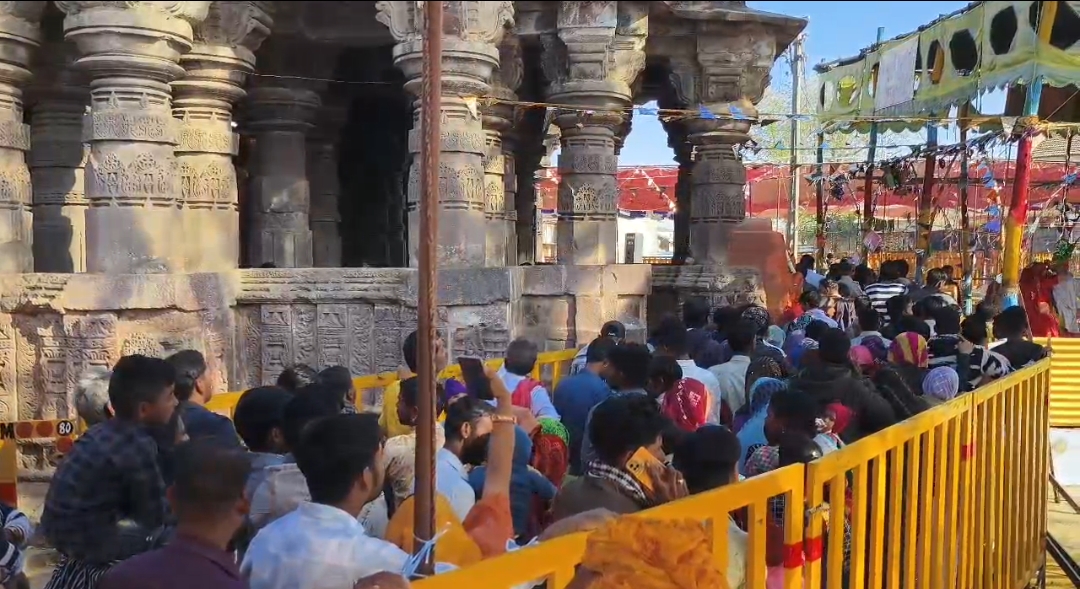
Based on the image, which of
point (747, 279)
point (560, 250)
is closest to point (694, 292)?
point (747, 279)

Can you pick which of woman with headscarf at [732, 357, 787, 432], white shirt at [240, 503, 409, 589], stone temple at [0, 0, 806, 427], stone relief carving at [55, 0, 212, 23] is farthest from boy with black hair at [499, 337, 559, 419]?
stone relief carving at [55, 0, 212, 23]

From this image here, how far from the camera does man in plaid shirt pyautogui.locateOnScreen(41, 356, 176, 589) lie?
270 centimetres

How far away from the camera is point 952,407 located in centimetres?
346

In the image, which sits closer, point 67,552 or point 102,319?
point 67,552

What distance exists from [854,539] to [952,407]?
888 mm

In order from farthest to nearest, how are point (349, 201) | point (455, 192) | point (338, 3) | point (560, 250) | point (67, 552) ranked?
point (349, 201), point (560, 250), point (338, 3), point (455, 192), point (67, 552)

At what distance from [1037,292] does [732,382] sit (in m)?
7.81

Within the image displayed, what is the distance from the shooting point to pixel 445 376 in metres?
5.59

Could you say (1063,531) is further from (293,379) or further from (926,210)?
(926,210)

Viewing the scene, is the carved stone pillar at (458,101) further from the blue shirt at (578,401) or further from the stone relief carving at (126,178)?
the blue shirt at (578,401)

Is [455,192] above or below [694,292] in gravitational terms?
above

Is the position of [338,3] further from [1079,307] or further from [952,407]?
[1079,307]

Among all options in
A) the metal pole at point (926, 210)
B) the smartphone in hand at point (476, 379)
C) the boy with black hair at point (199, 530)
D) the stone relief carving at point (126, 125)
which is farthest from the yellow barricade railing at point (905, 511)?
the metal pole at point (926, 210)

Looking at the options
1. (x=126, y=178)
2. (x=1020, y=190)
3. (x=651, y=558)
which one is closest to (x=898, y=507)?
(x=651, y=558)
